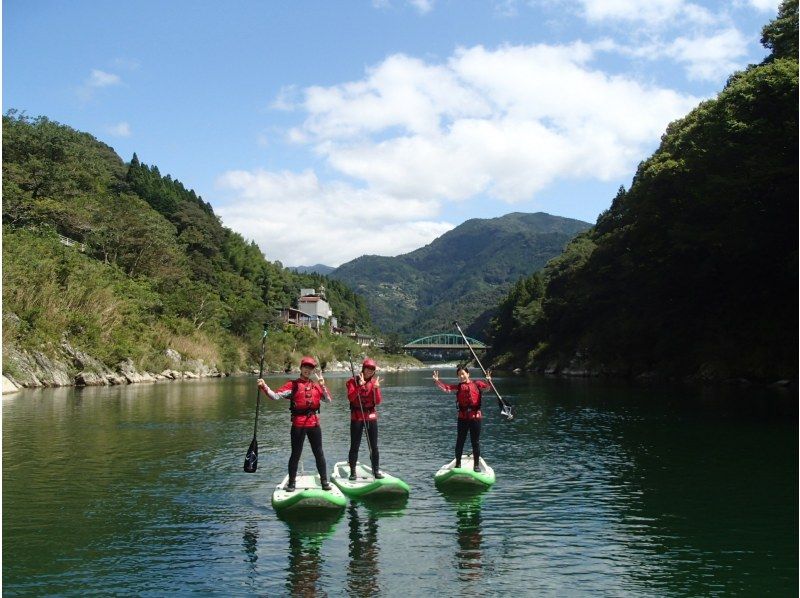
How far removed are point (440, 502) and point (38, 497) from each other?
8546 mm

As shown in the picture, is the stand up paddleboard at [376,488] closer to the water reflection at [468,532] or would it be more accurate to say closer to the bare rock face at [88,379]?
the water reflection at [468,532]

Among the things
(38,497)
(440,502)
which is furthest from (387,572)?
(38,497)

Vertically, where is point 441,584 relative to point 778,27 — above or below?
below

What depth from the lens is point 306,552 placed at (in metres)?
11.5

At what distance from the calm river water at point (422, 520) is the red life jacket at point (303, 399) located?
6.91ft

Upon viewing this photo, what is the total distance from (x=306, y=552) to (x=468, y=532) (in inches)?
A: 115

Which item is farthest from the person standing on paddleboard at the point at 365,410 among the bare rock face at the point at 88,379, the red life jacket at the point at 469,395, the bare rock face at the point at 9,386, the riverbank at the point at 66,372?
the bare rock face at the point at 88,379

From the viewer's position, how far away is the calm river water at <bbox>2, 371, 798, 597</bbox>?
10.2 m

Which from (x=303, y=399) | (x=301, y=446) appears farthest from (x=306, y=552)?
(x=303, y=399)

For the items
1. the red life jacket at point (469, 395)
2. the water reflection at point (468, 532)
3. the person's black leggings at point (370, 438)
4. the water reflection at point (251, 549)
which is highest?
the red life jacket at point (469, 395)

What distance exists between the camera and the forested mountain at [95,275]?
58.7 meters

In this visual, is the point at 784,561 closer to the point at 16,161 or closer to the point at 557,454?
the point at 557,454

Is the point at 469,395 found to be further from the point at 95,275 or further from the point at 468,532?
the point at 95,275

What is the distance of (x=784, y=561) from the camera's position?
1091 centimetres
